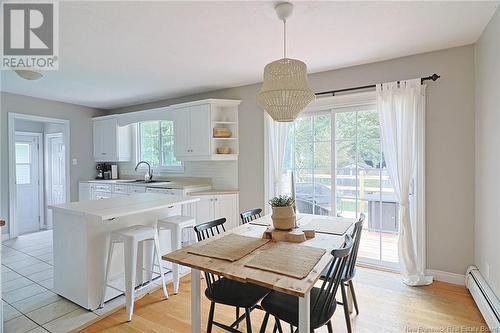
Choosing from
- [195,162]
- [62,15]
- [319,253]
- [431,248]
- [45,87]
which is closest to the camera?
[319,253]

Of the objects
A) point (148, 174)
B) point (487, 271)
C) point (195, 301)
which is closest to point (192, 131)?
point (148, 174)

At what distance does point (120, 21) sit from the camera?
2.16 m

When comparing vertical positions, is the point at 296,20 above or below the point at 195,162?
above

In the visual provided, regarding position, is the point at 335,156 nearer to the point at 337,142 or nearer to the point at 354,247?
the point at 337,142

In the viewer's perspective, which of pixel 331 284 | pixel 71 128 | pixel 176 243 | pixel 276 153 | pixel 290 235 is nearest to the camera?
pixel 331 284

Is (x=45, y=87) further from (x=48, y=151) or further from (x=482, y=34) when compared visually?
(x=482, y=34)

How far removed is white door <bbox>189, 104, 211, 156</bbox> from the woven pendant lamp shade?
230 centimetres

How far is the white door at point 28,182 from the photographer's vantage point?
516 centimetres

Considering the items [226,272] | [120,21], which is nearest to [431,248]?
[226,272]

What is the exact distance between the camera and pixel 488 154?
2.31 meters

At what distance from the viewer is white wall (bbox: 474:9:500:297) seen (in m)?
2.10

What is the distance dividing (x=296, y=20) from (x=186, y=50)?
117 cm

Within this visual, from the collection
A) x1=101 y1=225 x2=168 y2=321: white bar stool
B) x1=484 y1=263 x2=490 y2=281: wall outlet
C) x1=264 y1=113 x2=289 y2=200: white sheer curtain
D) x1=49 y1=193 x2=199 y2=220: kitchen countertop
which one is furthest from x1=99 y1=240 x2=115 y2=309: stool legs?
x1=484 y1=263 x2=490 y2=281: wall outlet

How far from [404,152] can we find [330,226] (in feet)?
4.26
